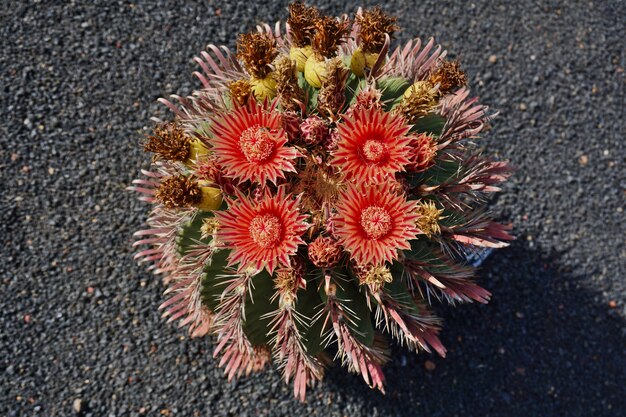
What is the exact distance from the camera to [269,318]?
135cm

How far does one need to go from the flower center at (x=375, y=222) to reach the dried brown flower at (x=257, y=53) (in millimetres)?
440

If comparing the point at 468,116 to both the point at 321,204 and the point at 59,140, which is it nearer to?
the point at 321,204

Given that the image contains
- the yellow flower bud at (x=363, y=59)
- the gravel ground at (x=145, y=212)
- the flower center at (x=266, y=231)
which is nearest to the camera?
the flower center at (x=266, y=231)

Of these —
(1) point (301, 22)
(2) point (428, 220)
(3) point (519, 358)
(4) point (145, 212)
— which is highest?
(1) point (301, 22)

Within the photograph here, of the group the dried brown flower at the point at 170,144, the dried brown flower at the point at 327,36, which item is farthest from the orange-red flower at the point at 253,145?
the dried brown flower at the point at 327,36

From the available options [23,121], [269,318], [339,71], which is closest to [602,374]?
[269,318]

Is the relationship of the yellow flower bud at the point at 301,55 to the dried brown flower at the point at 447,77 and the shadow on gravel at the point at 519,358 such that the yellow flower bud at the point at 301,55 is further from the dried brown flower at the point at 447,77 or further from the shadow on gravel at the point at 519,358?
the shadow on gravel at the point at 519,358

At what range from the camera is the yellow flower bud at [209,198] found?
1.20 m

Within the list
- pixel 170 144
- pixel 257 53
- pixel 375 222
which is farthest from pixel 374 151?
pixel 170 144

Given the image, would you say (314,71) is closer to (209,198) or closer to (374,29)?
(374,29)

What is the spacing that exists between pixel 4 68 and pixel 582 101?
243cm

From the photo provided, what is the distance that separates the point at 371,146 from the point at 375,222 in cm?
17

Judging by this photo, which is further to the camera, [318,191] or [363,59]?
[363,59]

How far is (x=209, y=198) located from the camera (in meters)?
1.20
